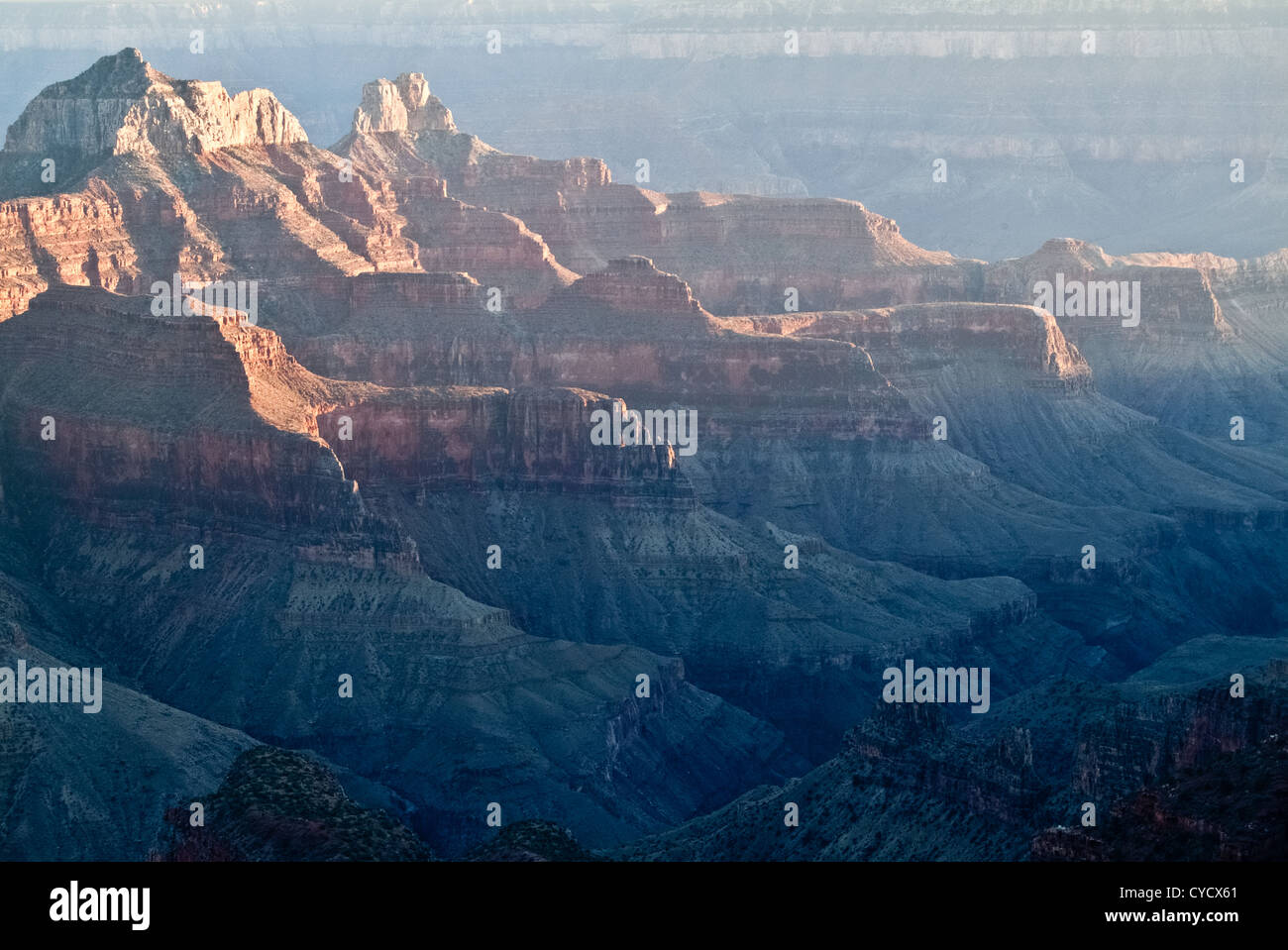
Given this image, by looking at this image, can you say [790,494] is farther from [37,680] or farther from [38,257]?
[37,680]

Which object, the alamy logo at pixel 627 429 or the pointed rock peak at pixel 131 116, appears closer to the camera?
the alamy logo at pixel 627 429

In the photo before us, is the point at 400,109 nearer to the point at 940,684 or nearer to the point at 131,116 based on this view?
the point at 131,116

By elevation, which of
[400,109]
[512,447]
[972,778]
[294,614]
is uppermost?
[400,109]

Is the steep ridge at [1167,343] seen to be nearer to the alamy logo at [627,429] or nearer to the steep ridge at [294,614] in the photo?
the alamy logo at [627,429]

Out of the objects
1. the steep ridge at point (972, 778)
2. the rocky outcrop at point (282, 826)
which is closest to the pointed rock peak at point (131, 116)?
the steep ridge at point (972, 778)

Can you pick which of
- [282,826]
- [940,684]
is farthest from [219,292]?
[282,826]

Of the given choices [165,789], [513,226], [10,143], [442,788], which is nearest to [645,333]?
[513,226]

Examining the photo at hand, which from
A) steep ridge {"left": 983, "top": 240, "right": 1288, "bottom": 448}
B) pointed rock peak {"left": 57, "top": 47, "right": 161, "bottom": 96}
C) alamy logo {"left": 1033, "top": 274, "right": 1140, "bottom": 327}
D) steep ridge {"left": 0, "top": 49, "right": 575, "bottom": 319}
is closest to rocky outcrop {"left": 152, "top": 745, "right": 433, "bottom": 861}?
steep ridge {"left": 0, "top": 49, "right": 575, "bottom": 319}
